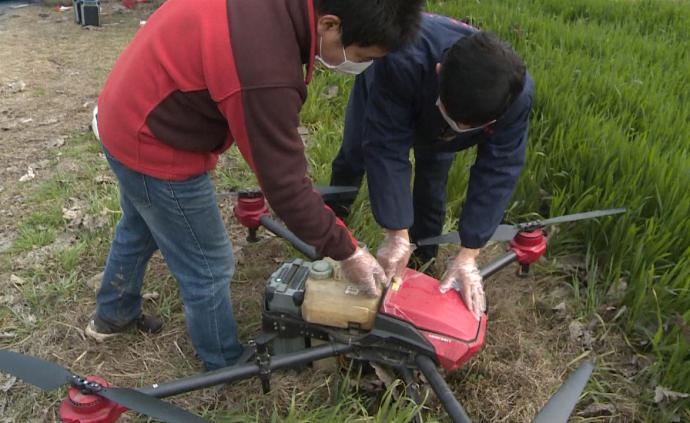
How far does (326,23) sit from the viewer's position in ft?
3.97

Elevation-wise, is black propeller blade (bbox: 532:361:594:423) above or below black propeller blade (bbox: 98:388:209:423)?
above

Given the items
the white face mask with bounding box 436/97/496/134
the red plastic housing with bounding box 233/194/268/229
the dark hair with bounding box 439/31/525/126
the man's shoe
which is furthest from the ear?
the man's shoe

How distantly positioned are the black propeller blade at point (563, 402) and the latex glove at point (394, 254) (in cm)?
56

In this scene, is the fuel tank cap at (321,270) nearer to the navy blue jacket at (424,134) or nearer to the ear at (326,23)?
the navy blue jacket at (424,134)

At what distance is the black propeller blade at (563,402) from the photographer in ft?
4.54

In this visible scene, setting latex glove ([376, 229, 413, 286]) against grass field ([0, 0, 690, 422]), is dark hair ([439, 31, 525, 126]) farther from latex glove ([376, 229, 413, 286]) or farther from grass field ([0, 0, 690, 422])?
grass field ([0, 0, 690, 422])

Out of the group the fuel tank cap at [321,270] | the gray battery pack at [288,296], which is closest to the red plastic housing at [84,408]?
the gray battery pack at [288,296]

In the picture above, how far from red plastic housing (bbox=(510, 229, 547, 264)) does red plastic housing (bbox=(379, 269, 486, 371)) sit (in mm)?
449

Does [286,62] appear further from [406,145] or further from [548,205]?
[548,205]

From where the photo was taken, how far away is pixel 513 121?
1763 mm

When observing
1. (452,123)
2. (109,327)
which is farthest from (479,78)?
(109,327)

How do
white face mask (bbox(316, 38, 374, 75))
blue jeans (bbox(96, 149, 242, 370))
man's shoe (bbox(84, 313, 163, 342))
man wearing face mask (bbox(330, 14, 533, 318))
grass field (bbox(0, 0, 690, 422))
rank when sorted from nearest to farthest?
white face mask (bbox(316, 38, 374, 75)) → blue jeans (bbox(96, 149, 242, 370)) → man wearing face mask (bbox(330, 14, 533, 318)) → grass field (bbox(0, 0, 690, 422)) → man's shoe (bbox(84, 313, 163, 342))

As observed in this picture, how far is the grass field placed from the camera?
187 cm

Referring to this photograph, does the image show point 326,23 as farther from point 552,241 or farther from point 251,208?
point 552,241
